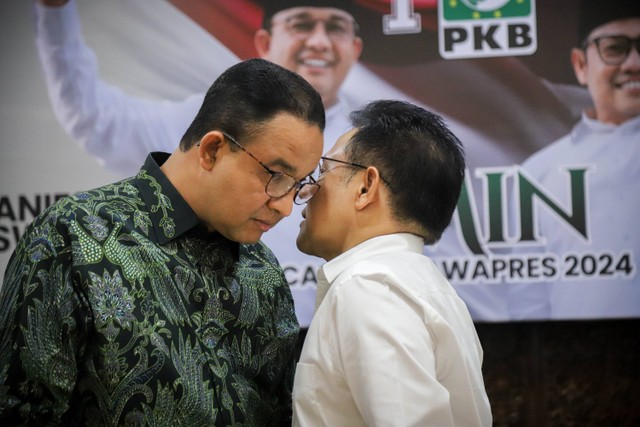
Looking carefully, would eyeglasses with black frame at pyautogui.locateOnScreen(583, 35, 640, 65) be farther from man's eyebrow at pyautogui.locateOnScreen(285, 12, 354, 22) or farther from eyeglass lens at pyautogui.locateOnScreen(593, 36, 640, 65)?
man's eyebrow at pyautogui.locateOnScreen(285, 12, 354, 22)

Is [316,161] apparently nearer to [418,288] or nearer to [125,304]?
[418,288]

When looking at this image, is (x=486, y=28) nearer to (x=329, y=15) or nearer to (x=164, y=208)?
(x=329, y=15)

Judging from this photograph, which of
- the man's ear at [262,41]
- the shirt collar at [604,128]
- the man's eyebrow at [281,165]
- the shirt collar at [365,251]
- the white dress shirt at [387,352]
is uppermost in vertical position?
the man's ear at [262,41]

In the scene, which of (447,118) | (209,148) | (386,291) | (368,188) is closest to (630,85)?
(447,118)

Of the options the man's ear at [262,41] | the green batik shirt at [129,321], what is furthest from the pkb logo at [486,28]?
the green batik shirt at [129,321]

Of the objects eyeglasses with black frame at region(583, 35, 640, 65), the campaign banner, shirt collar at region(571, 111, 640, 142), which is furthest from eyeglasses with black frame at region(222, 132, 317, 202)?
eyeglasses with black frame at region(583, 35, 640, 65)

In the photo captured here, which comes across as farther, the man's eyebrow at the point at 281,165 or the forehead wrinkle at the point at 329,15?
the forehead wrinkle at the point at 329,15

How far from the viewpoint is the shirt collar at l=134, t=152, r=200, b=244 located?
1564 millimetres

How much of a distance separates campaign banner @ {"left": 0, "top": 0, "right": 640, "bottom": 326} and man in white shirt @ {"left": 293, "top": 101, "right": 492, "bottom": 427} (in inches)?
38.3

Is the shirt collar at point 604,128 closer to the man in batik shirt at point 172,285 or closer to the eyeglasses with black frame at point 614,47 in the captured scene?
the eyeglasses with black frame at point 614,47

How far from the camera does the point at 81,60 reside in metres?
2.86

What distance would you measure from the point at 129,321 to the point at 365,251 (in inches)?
20.0

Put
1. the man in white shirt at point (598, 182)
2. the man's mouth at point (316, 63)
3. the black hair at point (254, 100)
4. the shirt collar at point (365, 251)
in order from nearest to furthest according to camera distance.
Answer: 1. the black hair at point (254, 100)
2. the shirt collar at point (365, 251)
3. the man in white shirt at point (598, 182)
4. the man's mouth at point (316, 63)

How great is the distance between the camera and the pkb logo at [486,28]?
2.74m
